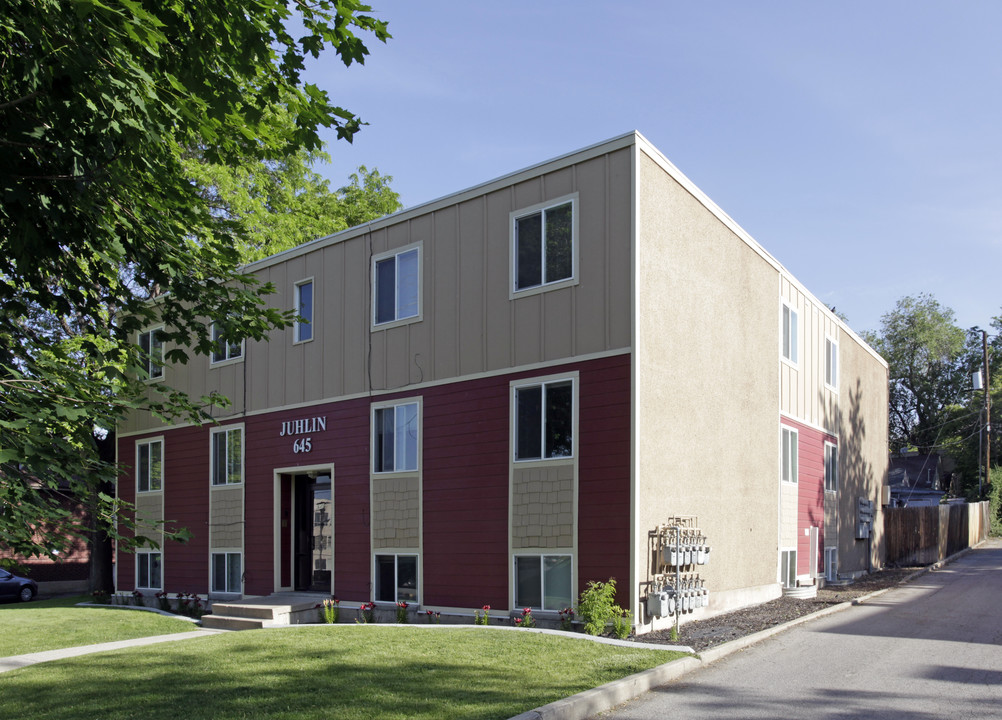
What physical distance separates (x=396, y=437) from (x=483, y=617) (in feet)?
13.5

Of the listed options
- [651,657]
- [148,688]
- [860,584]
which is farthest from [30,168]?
[860,584]

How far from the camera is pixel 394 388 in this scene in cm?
1769

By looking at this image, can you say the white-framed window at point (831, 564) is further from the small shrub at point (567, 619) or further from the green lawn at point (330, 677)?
the green lawn at point (330, 677)

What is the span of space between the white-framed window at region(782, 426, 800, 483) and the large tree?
13799 mm

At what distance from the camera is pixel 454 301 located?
54.9 feet

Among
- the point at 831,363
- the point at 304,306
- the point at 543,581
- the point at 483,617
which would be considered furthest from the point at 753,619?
the point at 831,363

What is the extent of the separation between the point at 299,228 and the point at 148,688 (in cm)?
2153

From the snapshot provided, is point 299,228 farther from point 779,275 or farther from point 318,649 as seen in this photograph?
point 318,649

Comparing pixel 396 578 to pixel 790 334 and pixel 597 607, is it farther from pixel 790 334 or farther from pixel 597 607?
pixel 790 334

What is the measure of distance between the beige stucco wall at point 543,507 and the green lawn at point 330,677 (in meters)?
2.12

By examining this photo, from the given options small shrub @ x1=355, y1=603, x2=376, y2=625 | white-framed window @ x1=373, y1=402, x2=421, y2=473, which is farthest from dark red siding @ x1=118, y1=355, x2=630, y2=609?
small shrub @ x1=355, y1=603, x2=376, y2=625

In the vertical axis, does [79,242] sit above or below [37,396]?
above

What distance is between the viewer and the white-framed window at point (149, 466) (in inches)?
941

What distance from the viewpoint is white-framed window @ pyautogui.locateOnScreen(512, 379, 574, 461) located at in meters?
14.8
